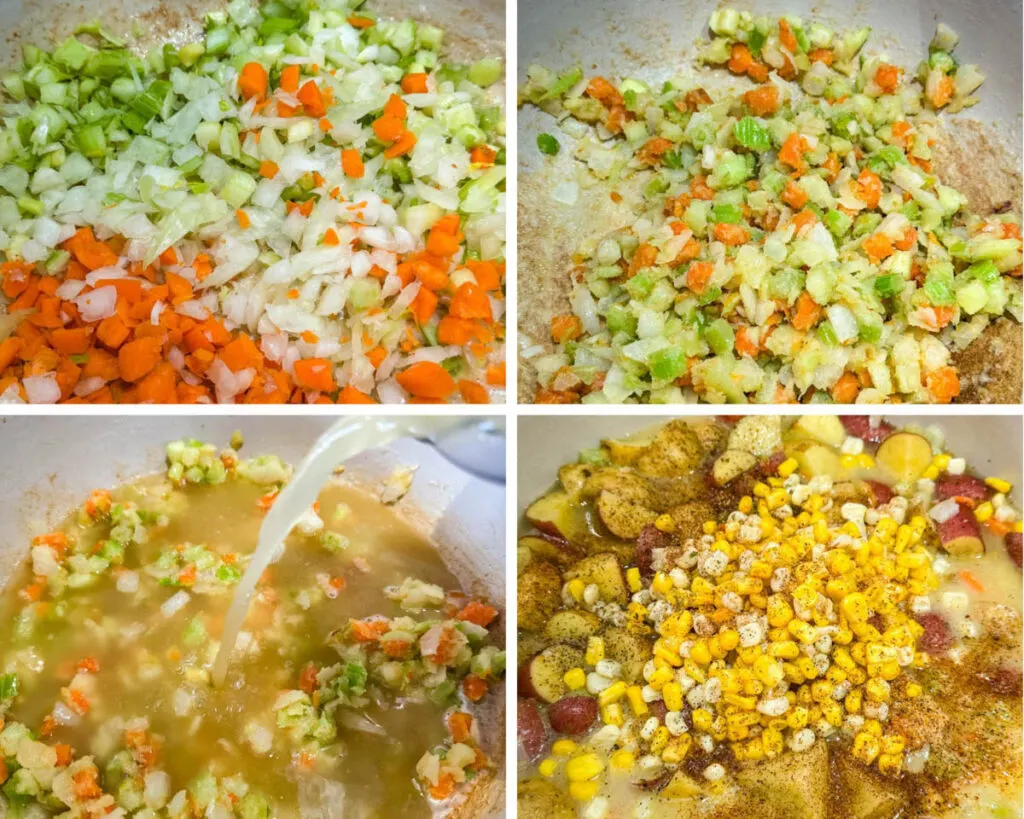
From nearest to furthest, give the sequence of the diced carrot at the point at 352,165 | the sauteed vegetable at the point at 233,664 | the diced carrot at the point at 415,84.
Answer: the sauteed vegetable at the point at 233,664 < the diced carrot at the point at 352,165 < the diced carrot at the point at 415,84

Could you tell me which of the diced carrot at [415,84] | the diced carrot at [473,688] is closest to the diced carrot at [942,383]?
the diced carrot at [473,688]

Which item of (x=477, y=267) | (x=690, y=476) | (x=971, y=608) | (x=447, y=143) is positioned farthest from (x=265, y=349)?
(x=971, y=608)

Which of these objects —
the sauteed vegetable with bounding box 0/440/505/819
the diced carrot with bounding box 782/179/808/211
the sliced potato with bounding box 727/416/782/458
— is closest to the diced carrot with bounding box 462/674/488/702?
the sauteed vegetable with bounding box 0/440/505/819

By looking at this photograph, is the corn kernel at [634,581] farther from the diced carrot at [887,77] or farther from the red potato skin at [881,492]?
the diced carrot at [887,77]

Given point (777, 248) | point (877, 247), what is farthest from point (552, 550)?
point (877, 247)

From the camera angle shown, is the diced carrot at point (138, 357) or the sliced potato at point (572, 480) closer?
the diced carrot at point (138, 357)

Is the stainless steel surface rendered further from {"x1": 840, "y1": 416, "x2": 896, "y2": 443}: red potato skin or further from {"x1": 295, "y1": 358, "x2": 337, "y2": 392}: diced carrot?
{"x1": 295, "y1": 358, "x2": 337, "y2": 392}: diced carrot

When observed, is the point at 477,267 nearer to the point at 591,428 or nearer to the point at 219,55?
the point at 591,428
